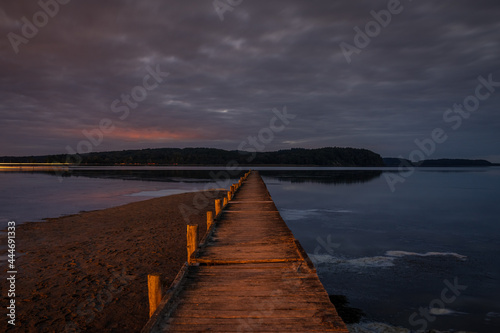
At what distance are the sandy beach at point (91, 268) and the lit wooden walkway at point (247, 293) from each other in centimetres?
74

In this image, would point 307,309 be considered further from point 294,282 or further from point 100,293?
point 100,293

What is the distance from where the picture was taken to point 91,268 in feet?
32.6

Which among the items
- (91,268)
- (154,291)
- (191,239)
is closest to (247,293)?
(154,291)

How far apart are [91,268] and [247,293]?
669cm

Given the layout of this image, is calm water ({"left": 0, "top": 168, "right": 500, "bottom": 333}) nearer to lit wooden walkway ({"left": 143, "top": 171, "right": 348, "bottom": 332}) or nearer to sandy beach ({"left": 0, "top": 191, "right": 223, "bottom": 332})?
lit wooden walkway ({"left": 143, "top": 171, "right": 348, "bottom": 332})

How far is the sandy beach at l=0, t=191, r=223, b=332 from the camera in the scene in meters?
6.98

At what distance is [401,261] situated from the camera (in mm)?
12047

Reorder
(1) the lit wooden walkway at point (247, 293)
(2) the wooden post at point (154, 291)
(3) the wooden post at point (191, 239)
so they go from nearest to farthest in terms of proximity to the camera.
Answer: (1) the lit wooden walkway at point (247, 293) → (2) the wooden post at point (154, 291) → (3) the wooden post at point (191, 239)

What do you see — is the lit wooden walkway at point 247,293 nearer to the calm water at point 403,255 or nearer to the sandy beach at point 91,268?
the sandy beach at point 91,268

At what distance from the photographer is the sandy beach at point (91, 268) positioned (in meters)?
6.98

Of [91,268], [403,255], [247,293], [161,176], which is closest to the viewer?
[247,293]

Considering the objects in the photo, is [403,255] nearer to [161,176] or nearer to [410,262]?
[410,262]

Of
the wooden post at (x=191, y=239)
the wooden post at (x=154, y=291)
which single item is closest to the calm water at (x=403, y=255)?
the wooden post at (x=191, y=239)

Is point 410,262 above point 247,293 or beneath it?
beneath
